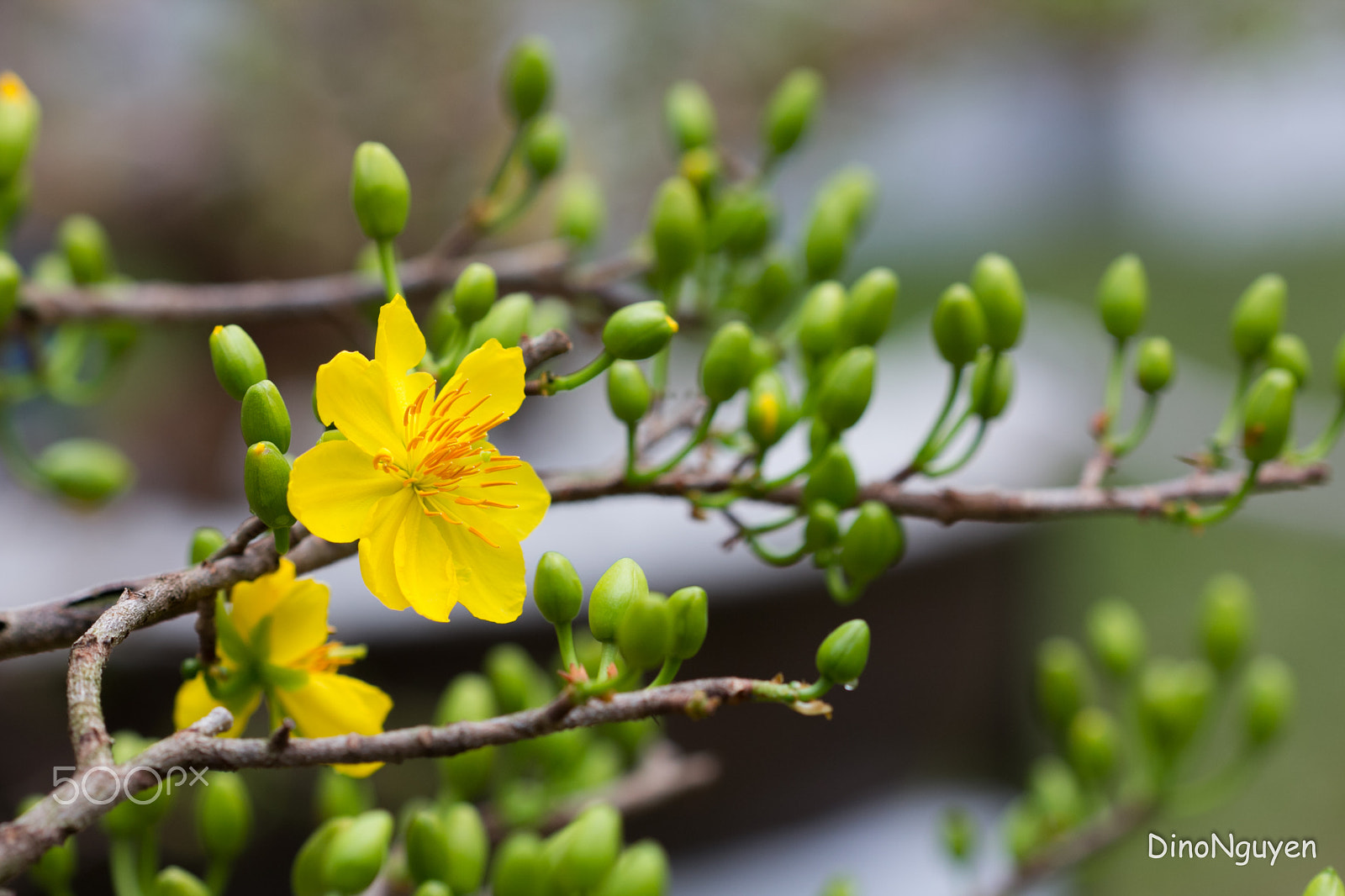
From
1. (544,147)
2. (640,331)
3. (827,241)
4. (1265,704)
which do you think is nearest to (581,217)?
(544,147)

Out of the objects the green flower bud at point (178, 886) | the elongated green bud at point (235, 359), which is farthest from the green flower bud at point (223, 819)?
the elongated green bud at point (235, 359)

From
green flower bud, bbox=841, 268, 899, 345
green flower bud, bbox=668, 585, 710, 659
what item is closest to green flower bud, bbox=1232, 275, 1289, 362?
green flower bud, bbox=841, 268, 899, 345

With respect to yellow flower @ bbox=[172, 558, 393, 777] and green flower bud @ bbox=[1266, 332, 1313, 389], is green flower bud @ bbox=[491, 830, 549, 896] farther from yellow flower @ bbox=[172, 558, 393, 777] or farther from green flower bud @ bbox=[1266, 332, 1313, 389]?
green flower bud @ bbox=[1266, 332, 1313, 389]

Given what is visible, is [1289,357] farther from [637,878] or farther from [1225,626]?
Result: [637,878]

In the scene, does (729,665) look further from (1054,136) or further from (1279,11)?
(1054,136)

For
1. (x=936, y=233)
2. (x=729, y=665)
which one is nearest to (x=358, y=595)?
(x=729, y=665)

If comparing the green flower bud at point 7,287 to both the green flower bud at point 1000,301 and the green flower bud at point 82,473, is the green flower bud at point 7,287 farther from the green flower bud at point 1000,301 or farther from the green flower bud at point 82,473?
the green flower bud at point 1000,301

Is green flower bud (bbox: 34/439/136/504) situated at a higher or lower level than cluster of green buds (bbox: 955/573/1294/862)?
higher
